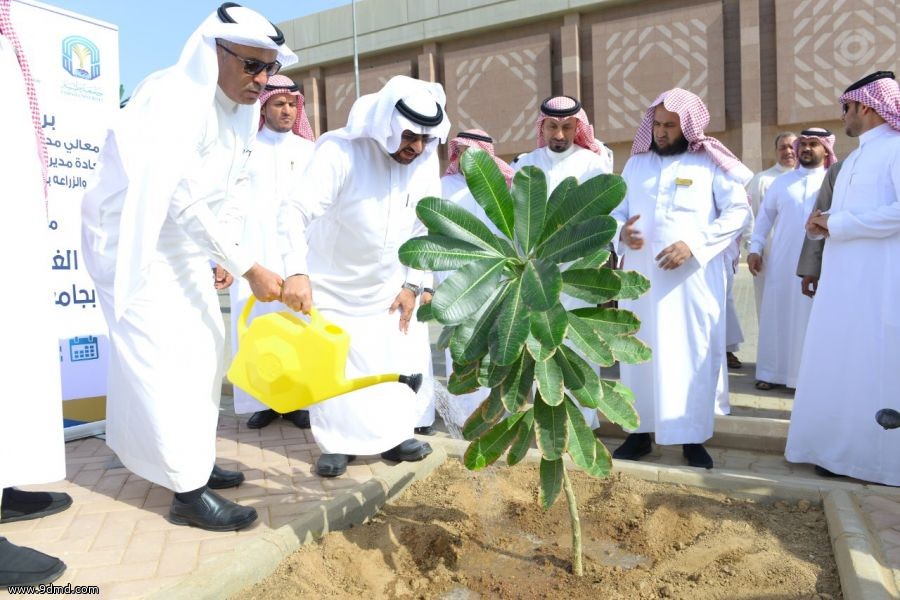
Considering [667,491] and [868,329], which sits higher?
[868,329]

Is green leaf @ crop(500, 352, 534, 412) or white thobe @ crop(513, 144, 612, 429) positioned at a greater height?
white thobe @ crop(513, 144, 612, 429)

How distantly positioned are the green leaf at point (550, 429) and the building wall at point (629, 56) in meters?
17.3

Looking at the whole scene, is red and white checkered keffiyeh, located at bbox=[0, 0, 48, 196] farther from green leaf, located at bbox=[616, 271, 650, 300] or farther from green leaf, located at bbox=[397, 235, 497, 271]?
green leaf, located at bbox=[616, 271, 650, 300]

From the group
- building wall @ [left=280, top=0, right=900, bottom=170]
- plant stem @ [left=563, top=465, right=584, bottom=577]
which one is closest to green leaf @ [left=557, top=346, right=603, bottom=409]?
plant stem @ [left=563, top=465, right=584, bottom=577]

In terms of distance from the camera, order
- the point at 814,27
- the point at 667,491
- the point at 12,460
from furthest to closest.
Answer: the point at 814,27 < the point at 667,491 < the point at 12,460

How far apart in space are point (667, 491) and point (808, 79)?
17.1 m

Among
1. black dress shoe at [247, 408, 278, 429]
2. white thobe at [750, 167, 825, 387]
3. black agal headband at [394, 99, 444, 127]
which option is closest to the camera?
black agal headband at [394, 99, 444, 127]

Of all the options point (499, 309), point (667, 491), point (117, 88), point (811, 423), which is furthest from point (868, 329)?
point (117, 88)

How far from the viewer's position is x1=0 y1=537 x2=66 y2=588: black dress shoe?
7.58 ft

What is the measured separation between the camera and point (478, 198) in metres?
2.21

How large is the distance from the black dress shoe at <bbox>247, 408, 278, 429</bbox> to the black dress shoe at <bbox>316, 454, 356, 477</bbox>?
107 cm

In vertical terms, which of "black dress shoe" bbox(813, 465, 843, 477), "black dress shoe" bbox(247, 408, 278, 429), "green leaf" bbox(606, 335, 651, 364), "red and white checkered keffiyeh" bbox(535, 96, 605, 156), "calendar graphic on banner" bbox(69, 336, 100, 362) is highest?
"red and white checkered keffiyeh" bbox(535, 96, 605, 156)

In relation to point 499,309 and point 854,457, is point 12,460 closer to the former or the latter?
point 499,309

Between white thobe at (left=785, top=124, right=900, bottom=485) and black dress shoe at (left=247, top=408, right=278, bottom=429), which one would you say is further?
black dress shoe at (left=247, top=408, right=278, bottom=429)
